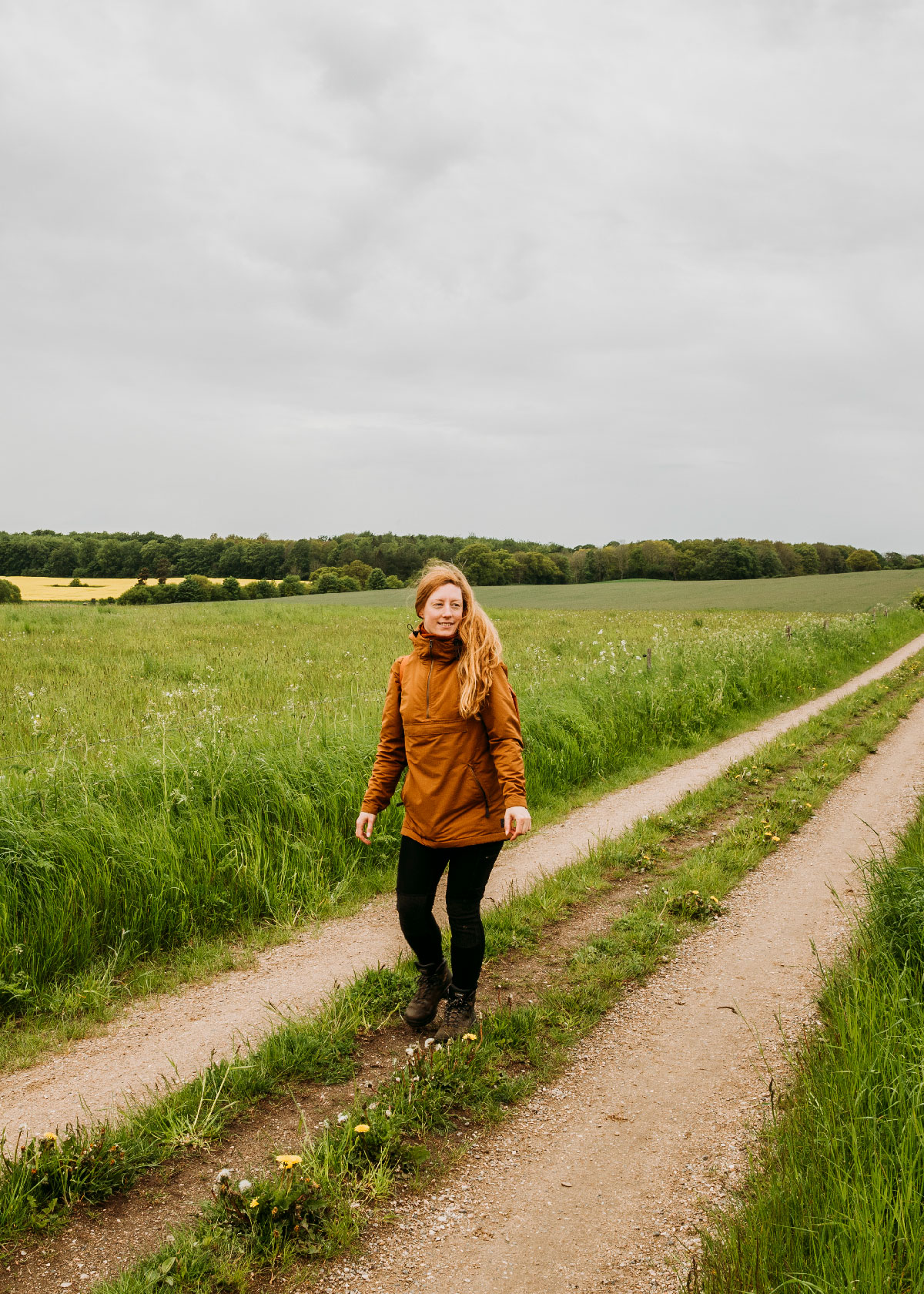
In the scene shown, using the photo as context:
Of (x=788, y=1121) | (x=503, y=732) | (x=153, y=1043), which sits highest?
(x=503, y=732)

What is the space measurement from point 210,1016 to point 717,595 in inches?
2470

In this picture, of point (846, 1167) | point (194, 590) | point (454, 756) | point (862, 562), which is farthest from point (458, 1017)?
point (862, 562)

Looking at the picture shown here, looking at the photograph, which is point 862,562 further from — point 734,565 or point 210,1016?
point 210,1016

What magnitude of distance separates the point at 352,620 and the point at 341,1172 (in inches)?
1240

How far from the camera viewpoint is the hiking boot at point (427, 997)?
13.0 ft

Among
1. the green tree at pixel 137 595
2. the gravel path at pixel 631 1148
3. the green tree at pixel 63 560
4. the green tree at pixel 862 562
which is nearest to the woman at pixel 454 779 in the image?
the gravel path at pixel 631 1148

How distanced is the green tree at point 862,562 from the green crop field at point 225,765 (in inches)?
4422

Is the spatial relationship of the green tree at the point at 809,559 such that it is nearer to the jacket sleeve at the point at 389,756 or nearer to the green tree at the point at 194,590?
the green tree at the point at 194,590

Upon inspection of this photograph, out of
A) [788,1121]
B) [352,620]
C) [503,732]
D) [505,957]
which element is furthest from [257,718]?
[352,620]

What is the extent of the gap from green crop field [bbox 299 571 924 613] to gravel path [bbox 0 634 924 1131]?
4015cm

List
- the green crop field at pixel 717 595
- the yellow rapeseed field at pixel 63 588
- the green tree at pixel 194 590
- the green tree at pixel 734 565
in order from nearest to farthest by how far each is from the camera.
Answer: the yellow rapeseed field at pixel 63 588
the green crop field at pixel 717 595
the green tree at pixel 194 590
the green tree at pixel 734 565

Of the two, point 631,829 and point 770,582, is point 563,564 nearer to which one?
point 770,582

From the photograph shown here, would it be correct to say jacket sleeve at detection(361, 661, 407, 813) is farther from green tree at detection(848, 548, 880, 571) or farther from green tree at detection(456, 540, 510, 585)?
green tree at detection(848, 548, 880, 571)

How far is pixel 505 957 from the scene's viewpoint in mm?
4781
